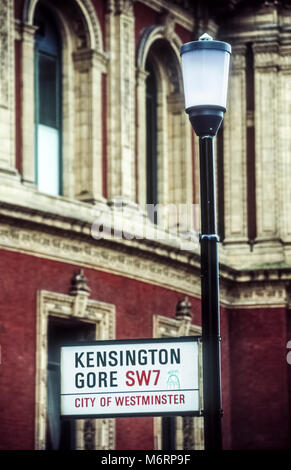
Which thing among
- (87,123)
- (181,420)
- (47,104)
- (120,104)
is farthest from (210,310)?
(181,420)

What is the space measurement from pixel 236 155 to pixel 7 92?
8.88 meters

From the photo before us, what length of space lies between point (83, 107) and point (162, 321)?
4.38 metres

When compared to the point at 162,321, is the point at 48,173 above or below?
above

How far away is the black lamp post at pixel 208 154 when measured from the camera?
34.5ft

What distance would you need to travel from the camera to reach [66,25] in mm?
27156

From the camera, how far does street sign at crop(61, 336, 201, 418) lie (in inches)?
443

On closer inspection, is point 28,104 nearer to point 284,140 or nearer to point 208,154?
point 284,140

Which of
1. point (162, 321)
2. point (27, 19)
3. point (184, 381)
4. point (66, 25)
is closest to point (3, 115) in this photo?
point (27, 19)

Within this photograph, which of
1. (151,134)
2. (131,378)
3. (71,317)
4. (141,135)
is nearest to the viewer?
(131,378)

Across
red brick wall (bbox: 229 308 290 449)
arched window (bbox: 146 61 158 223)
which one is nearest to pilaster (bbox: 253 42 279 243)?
red brick wall (bbox: 229 308 290 449)

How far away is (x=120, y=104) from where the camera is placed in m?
27.8

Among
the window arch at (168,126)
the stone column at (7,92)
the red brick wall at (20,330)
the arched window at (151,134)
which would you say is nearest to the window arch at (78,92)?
the stone column at (7,92)

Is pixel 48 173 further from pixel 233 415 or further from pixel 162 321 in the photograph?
pixel 233 415

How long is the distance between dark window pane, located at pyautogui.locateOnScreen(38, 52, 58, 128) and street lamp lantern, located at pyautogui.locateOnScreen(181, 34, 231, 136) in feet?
49.9
